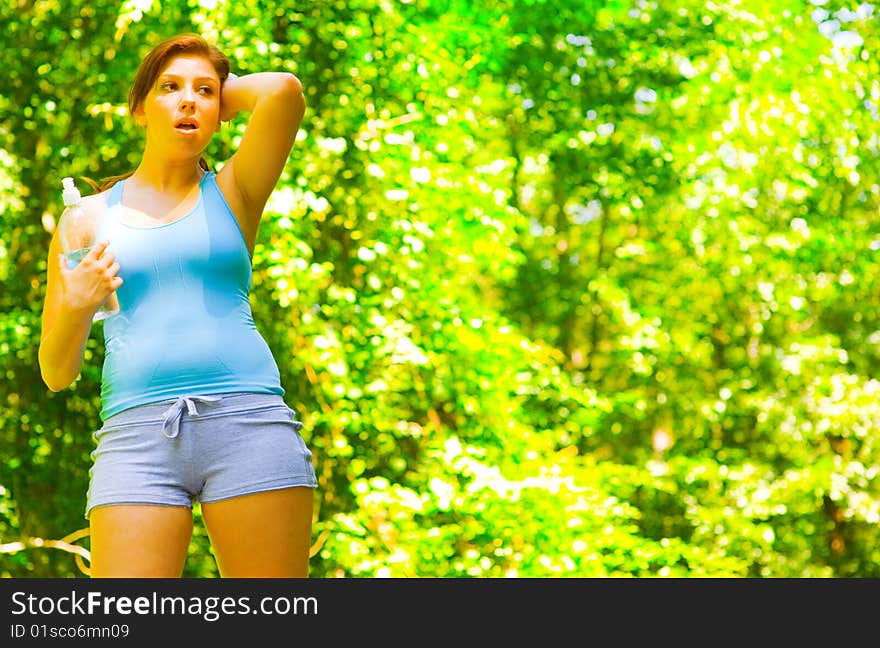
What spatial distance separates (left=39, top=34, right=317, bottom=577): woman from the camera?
161 cm

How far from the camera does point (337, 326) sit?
17.4 feet

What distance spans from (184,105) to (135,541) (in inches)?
27.7

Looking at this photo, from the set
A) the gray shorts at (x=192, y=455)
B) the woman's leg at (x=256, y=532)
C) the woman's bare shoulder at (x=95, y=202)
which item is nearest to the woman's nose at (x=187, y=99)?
the woman's bare shoulder at (x=95, y=202)

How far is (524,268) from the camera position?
859 cm

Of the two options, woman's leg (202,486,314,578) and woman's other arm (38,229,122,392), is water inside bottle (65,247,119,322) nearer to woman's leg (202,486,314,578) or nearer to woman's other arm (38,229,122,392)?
woman's other arm (38,229,122,392)

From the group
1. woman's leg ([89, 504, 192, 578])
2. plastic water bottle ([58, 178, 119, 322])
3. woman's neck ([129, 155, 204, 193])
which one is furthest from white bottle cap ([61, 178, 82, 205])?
woman's leg ([89, 504, 192, 578])

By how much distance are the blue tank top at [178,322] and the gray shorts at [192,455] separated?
3cm

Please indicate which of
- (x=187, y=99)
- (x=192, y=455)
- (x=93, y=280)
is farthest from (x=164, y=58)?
(x=192, y=455)

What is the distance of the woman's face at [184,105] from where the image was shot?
5.87 feet

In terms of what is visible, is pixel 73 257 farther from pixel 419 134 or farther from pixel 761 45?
pixel 761 45

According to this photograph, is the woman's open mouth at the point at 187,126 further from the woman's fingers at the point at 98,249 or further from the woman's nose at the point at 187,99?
the woman's fingers at the point at 98,249

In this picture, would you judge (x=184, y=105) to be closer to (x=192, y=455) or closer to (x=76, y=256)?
(x=76, y=256)

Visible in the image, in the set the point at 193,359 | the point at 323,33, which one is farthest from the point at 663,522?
the point at 193,359
